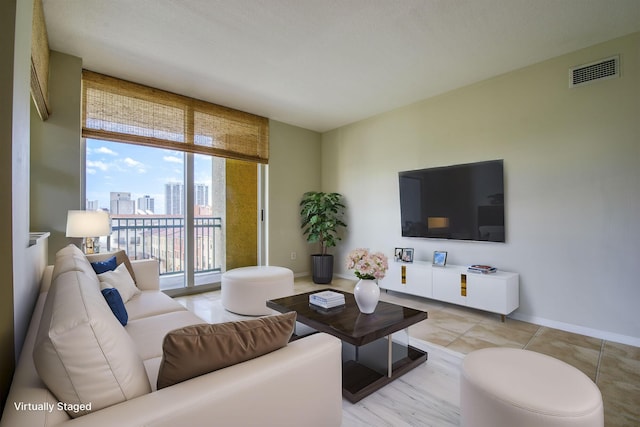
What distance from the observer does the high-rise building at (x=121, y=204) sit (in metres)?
3.58

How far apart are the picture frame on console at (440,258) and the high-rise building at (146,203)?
3728 mm

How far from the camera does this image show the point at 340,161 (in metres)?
5.16

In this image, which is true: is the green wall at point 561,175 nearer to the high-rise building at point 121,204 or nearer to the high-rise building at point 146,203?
the high-rise building at point 146,203

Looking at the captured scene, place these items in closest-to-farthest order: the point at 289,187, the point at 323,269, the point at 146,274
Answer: the point at 146,274, the point at 323,269, the point at 289,187

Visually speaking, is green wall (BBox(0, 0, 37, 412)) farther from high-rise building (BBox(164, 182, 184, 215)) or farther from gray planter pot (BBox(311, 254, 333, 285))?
gray planter pot (BBox(311, 254, 333, 285))

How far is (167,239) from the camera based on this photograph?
4316 millimetres

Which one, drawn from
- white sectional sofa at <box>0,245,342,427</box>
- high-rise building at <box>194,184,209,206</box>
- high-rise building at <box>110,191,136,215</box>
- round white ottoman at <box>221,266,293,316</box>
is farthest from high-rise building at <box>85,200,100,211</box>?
white sectional sofa at <box>0,245,342,427</box>

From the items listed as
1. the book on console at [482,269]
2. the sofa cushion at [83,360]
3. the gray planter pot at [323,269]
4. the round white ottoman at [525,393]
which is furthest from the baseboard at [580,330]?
the sofa cushion at [83,360]

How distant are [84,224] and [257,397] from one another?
2652 mm

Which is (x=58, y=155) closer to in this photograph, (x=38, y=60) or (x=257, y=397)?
(x=38, y=60)

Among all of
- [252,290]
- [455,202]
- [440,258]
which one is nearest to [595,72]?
[455,202]

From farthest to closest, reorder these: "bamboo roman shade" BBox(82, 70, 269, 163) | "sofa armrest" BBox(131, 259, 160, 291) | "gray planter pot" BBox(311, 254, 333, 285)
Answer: "gray planter pot" BBox(311, 254, 333, 285), "bamboo roman shade" BBox(82, 70, 269, 163), "sofa armrest" BBox(131, 259, 160, 291)

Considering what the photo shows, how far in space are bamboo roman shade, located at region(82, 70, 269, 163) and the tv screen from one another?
239cm

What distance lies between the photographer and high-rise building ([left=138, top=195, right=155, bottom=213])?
3829 millimetres
